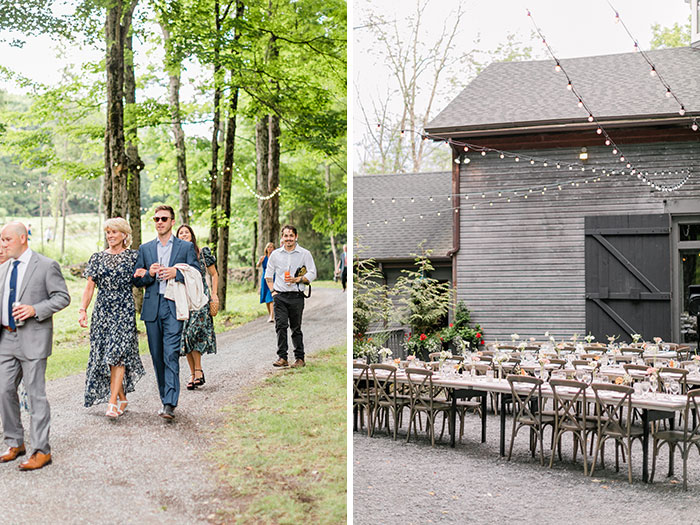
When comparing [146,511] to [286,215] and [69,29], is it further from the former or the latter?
[69,29]

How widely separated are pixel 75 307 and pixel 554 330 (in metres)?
11.1

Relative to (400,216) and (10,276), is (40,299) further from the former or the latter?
(400,216)

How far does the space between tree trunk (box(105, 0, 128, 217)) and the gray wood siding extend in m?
10.4

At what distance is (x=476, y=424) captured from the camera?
1050 cm

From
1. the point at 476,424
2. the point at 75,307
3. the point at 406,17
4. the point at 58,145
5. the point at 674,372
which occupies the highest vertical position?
the point at 406,17

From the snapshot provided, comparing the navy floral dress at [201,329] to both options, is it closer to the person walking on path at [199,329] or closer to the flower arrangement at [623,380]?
the person walking on path at [199,329]

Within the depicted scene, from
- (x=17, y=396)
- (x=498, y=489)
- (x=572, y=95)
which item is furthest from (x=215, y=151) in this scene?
(x=572, y=95)

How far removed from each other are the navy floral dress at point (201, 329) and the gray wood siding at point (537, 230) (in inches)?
397

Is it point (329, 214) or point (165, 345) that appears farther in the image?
point (329, 214)

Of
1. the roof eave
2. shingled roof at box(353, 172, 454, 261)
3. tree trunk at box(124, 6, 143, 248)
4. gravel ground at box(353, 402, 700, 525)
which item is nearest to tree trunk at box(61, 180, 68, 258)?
tree trunk at box(124, 6, 143, 248)

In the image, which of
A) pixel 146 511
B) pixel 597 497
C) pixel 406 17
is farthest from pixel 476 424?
pixel 406 17

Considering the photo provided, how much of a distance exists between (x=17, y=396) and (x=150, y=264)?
1.24 metres

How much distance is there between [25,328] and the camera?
504 centimetres

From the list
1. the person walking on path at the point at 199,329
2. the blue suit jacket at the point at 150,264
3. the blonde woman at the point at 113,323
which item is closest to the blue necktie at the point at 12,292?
the blonde woman at the point at 113,323
